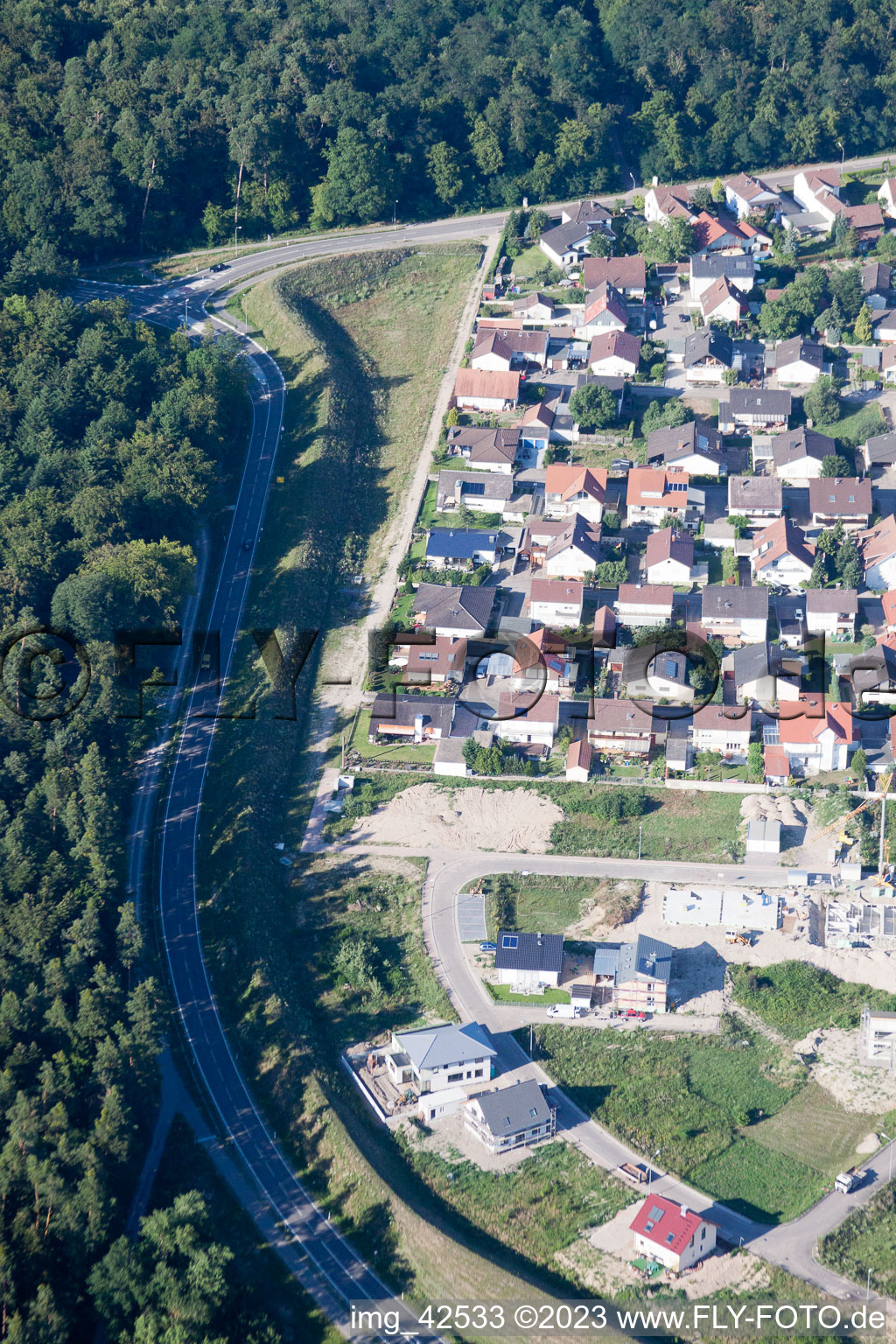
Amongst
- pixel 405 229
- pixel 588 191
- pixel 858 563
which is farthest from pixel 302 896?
pixel 588 191

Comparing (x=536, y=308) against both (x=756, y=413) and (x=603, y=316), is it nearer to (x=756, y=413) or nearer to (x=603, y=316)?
(x=603, y=316)

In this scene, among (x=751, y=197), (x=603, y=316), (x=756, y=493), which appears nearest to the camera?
(x=756, y=493)

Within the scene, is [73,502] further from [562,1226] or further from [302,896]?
[562,1226]

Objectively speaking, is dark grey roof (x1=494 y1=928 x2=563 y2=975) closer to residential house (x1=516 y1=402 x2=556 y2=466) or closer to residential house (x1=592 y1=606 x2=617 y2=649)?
residential house (x1=592 y1=606 x2=617 y2=649)

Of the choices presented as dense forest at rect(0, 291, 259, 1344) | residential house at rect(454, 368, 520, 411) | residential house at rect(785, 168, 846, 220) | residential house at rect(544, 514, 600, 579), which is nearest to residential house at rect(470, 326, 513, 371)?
residential house at rect(454, 368, 520, 411)

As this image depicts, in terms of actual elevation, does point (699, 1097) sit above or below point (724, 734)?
below

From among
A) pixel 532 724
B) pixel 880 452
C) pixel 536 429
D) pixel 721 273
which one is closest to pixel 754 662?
pixel 532 724
